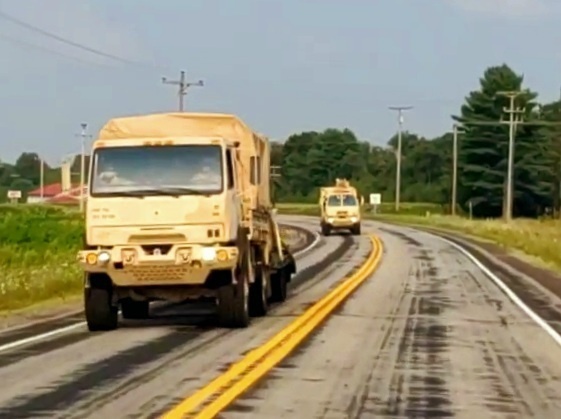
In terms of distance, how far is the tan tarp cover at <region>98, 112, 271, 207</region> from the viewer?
21578mm

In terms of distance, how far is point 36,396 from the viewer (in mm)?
12602

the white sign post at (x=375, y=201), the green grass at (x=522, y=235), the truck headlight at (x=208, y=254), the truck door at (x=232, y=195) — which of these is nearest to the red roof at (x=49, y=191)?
the white sign post at (x=375, y=201)

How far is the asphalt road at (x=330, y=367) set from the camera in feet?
39.5

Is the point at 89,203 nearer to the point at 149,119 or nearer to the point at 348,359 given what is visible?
the point at 149,119

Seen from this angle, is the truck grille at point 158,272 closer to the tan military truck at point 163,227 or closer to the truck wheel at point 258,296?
the tan military truck at point 163,227

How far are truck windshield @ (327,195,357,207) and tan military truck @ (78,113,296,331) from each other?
47085 millimetres

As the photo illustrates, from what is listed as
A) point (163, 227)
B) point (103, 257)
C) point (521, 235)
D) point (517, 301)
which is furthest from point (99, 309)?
point (521, 235)

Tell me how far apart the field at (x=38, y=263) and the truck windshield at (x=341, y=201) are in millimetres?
2562

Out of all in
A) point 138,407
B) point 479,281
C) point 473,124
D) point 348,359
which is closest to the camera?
point 138,407

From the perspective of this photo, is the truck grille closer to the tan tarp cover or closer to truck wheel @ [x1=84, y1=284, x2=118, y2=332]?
truck wheel @ [x1=84, y1=284, x2=118, y2=332]

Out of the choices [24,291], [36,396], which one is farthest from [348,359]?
[24,291]

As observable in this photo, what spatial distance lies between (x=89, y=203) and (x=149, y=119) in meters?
3.01

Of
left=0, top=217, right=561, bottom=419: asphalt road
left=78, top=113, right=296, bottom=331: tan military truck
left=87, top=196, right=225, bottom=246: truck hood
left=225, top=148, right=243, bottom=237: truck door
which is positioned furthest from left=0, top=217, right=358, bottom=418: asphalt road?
left=225, top=148, right=243, bottom=237: truck door

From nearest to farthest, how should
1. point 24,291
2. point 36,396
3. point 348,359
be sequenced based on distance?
point 36,396
point 348,359
point 24,291
